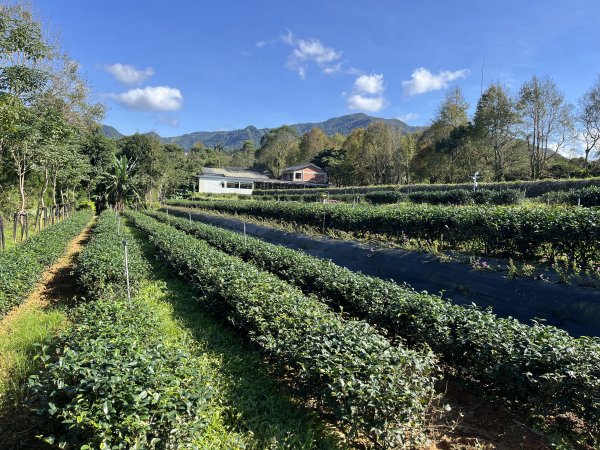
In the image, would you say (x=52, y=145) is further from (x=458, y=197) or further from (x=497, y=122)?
(x=497, y=122)

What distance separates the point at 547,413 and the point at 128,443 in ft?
12.1

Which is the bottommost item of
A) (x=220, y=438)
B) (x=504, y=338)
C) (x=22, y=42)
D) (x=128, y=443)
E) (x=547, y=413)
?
(x=220, y=438)

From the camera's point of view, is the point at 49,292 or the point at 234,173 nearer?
the point at 49,292

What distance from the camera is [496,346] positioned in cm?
369

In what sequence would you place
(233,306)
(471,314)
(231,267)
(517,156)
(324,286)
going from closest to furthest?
(471,314) < (233,306) < (324,286) < (231,267) < (517,156)

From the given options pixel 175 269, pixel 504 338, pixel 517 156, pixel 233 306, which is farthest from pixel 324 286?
pixel 517 156

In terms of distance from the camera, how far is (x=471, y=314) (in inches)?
172

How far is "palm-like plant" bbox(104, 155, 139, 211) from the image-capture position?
3472 centimetres

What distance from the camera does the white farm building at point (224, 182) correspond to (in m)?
55.6

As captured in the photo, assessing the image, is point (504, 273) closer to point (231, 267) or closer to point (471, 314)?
point (471, 314)

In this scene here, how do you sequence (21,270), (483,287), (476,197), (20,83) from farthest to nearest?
1. (476,197)
2. (20,83)
3. (21,270)
4. (483,287)

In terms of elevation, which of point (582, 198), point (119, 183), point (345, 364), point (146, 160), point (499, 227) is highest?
point (146, 160)

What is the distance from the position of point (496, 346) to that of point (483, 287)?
337cm

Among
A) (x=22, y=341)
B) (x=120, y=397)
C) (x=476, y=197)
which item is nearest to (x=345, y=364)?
(x=120, y=397)
